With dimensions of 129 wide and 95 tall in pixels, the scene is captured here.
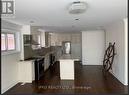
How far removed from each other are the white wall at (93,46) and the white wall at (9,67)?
5.44 meters

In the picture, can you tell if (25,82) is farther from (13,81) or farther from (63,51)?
(63,51)

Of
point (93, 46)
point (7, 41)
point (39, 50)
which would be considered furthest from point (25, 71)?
point (93, 46)

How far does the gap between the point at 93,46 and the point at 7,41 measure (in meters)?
6.25

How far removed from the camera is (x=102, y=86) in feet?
17.7

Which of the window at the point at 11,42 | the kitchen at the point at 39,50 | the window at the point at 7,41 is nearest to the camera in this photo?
the kitchen at the point at 39,50

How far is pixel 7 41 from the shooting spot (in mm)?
5629

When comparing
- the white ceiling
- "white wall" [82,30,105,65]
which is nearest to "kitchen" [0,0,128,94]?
the white ceiling

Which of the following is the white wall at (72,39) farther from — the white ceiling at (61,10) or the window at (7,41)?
the white ceiling at (61,10)

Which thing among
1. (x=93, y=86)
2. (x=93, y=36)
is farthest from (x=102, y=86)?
(x=93, y=36)

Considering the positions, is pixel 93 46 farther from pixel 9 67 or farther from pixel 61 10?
pixel 61 10

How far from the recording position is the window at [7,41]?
17.1 feet

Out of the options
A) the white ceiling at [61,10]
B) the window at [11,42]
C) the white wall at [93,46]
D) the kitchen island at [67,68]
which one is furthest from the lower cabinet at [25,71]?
the white wall at [93,46]

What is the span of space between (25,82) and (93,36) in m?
5.86

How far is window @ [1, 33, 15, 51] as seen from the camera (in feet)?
17.1
